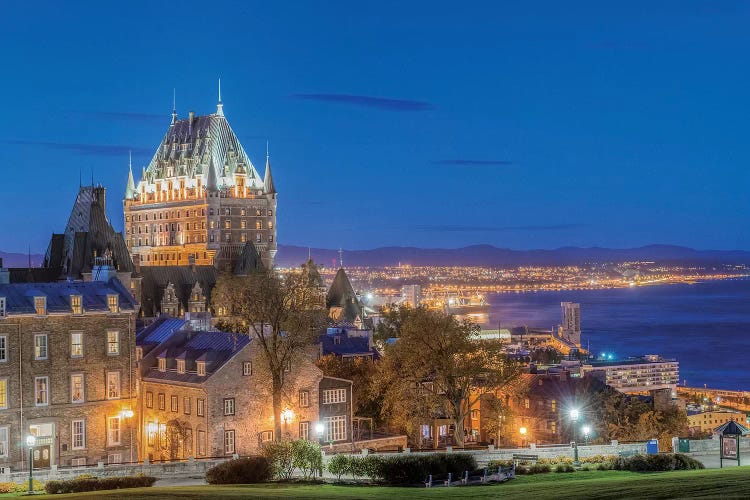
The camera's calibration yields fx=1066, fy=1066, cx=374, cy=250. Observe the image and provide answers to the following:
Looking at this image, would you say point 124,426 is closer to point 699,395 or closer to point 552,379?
point 552,379

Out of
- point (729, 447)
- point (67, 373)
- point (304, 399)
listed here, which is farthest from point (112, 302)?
point (729, 447)

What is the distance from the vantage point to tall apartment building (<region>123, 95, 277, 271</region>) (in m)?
144

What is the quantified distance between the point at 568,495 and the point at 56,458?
29662 millimetres

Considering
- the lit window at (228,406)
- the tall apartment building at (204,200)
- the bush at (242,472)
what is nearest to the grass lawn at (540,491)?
the bush at (242,472)

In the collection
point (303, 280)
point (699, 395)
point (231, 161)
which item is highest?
point (231, 161)

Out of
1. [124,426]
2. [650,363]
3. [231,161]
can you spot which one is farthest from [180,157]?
[124,426]

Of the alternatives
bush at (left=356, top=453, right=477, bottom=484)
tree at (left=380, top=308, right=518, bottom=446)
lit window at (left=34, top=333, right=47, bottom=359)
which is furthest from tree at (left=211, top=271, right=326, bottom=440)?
bush at (left=356, top=453, right=477, bottom=484)

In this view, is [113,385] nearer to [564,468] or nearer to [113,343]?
[113,343]

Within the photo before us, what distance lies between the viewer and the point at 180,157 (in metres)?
151

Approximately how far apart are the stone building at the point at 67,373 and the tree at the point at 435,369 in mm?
→ 13297

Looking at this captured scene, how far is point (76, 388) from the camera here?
49031mm

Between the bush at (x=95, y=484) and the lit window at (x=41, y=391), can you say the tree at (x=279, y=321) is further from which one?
the bush at (x=95, y=484)

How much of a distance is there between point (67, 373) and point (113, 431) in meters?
3.69

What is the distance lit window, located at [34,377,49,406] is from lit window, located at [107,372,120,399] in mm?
3118
